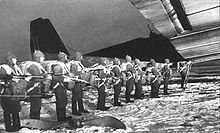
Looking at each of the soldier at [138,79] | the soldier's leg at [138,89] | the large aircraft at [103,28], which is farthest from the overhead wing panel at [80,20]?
the soldier's leg at [138,89]

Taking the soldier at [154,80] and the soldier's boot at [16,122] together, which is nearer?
the soldier's boot at [16,122]

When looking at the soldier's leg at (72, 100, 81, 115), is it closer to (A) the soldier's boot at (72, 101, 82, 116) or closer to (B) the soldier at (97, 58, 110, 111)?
(A) the soldier's boot at (72, 101, 82, 116)

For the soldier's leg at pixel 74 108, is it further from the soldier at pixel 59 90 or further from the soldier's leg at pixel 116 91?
the soldier's leg at pixel 116 91

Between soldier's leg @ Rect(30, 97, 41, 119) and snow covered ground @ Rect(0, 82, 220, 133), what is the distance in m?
0.03

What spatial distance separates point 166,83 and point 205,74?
0.87 ft

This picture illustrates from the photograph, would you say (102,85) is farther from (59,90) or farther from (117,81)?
(59,90)

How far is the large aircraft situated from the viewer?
1.66 meters

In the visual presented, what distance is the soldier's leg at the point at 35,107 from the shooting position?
176 centimetres

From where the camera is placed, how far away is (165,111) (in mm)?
1873

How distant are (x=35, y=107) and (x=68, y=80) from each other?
0.29 metres

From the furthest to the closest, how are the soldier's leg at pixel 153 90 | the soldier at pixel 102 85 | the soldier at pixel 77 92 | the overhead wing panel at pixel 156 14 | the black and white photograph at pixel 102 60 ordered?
the soldier's leg at pixel 153 90 → the soldier at pixel 102 85 → the soldier at pixel 77 92 → the black and white photograph at pixel 102 60 → the overhead wing panel at pixel 156 14

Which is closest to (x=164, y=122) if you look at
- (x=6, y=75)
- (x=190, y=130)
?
(x=190, y=130)

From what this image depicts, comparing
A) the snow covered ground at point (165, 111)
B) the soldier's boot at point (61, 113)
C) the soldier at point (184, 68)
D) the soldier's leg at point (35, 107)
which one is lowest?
the snow covered ground at point (165, 111)

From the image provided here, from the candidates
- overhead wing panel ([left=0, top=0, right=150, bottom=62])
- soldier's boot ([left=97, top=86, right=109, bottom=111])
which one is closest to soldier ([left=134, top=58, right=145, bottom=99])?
soldier's boot ([left=97, top=86, right=109, bottom=111])
